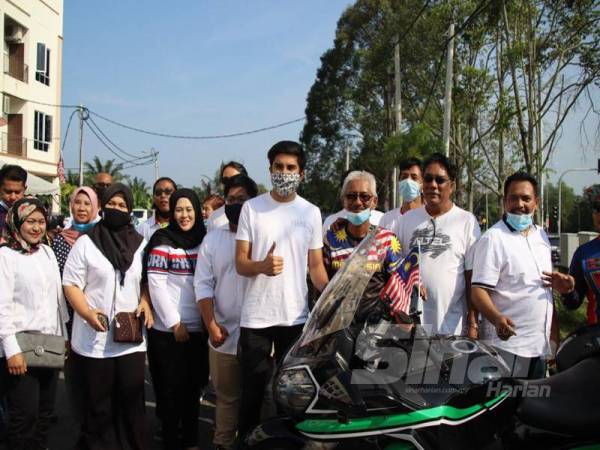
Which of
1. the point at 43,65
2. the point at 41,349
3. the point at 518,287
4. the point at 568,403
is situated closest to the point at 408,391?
the point at 568,403

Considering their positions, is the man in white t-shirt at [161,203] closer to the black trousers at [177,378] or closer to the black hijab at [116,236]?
the black hijab at [116,236]

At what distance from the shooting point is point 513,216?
333cm

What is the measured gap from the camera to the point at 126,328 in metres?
3.44

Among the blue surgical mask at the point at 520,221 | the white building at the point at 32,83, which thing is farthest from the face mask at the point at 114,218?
the white building at the point at 32,83

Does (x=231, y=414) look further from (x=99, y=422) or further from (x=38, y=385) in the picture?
(x=38, y=385)

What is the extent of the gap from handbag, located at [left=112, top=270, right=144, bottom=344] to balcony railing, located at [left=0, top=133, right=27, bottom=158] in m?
24.1

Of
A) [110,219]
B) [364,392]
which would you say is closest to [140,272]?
[110,219]

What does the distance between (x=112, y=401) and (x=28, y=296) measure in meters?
0.84

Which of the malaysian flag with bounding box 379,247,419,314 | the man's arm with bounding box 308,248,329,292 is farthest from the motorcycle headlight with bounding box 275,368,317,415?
the man's arm with bounding box 308,248,329,292

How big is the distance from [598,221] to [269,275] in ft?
6.67

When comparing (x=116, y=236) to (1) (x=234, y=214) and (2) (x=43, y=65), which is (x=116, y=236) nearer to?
(1) (x=234, y=214)

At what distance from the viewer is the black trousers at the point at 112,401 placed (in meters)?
3.42

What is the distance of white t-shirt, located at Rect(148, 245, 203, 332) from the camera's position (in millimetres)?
3580

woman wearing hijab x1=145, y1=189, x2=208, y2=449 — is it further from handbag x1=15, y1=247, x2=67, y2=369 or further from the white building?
the white building
